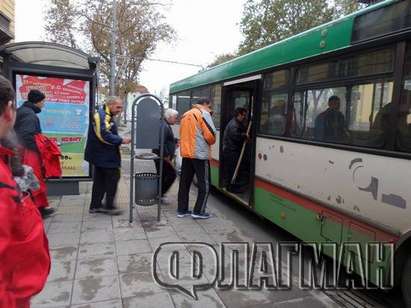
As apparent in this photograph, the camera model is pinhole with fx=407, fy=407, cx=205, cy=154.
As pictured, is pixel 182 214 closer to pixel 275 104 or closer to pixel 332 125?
pixel 275 104

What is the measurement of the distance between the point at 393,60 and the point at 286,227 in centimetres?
238

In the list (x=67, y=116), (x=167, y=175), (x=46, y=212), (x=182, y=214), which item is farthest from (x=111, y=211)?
(x=67, y=116)

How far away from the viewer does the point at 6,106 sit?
146 centimetres

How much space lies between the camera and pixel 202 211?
636 cm

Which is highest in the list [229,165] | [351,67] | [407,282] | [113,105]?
[351,67]

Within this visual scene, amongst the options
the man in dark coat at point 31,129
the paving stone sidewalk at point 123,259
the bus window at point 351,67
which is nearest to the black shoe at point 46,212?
the paving stone sidewalk at point 123,259

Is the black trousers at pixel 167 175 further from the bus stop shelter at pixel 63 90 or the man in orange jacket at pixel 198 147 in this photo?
the bus stop shelter at pixel 63 90

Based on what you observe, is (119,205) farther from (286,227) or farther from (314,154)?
(314,154)

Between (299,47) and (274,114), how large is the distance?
0.98m

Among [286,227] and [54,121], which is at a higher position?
[54,121]

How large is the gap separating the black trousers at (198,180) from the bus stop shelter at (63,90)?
2185 millimetres

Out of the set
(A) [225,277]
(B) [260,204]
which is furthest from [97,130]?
(A) [225,277]

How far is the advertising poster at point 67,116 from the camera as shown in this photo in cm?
718

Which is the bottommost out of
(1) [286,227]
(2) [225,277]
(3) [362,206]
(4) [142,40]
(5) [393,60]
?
(2) [225,277]
